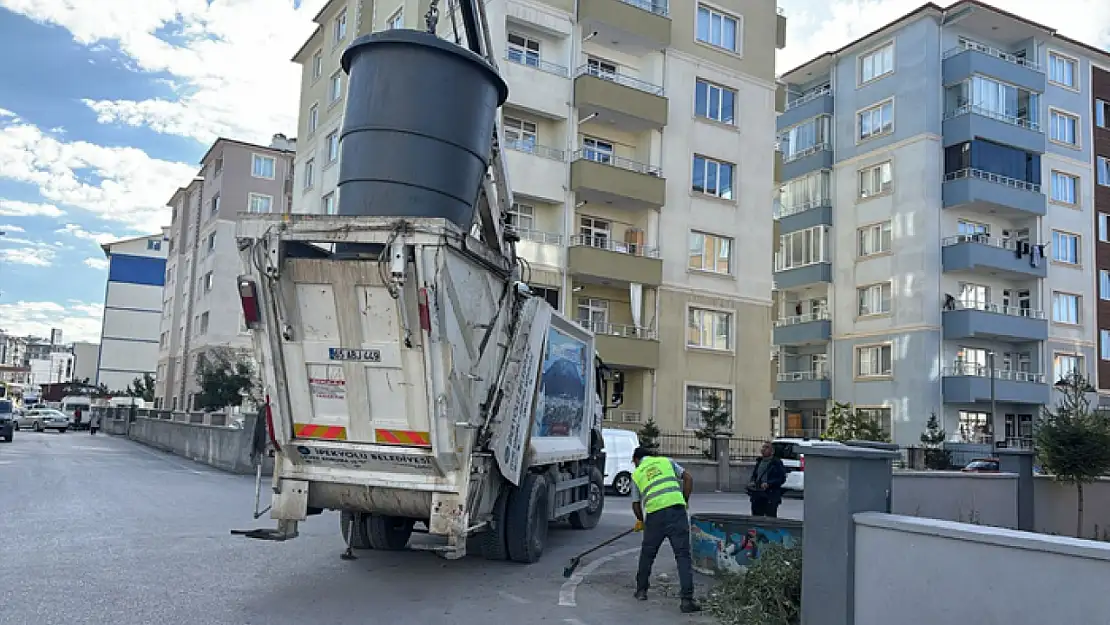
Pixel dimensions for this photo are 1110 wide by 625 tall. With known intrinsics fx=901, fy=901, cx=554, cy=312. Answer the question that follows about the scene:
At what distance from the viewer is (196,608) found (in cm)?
744

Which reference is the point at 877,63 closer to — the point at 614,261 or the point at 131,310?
the point at 614,261

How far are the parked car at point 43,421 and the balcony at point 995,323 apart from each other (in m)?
45.7

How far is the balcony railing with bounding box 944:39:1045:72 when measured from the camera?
37.7m

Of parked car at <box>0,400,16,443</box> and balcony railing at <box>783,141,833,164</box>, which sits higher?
balcony railing at <box>783,141,833,164</box>

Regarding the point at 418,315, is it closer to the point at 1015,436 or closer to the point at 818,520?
the point at 818,520

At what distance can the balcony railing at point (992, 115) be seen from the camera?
122 feet

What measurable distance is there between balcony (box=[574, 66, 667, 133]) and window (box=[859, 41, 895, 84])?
14859 millimetres

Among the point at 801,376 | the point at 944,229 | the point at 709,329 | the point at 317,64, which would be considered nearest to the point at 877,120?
the point at 944,229

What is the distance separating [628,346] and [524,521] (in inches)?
716

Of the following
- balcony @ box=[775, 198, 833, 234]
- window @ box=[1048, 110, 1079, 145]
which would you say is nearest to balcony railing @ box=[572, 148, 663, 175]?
balcony @ box=[775, 198, 833, 234]

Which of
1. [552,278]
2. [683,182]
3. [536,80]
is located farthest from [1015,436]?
[536,80]

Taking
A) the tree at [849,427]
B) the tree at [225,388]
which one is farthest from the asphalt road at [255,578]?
the tree at [849,427]

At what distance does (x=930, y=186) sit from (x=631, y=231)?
14979 mm

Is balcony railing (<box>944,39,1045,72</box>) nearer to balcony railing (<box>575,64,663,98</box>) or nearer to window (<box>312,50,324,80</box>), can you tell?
balcony railing (<box>575,64,663,98</box>)
